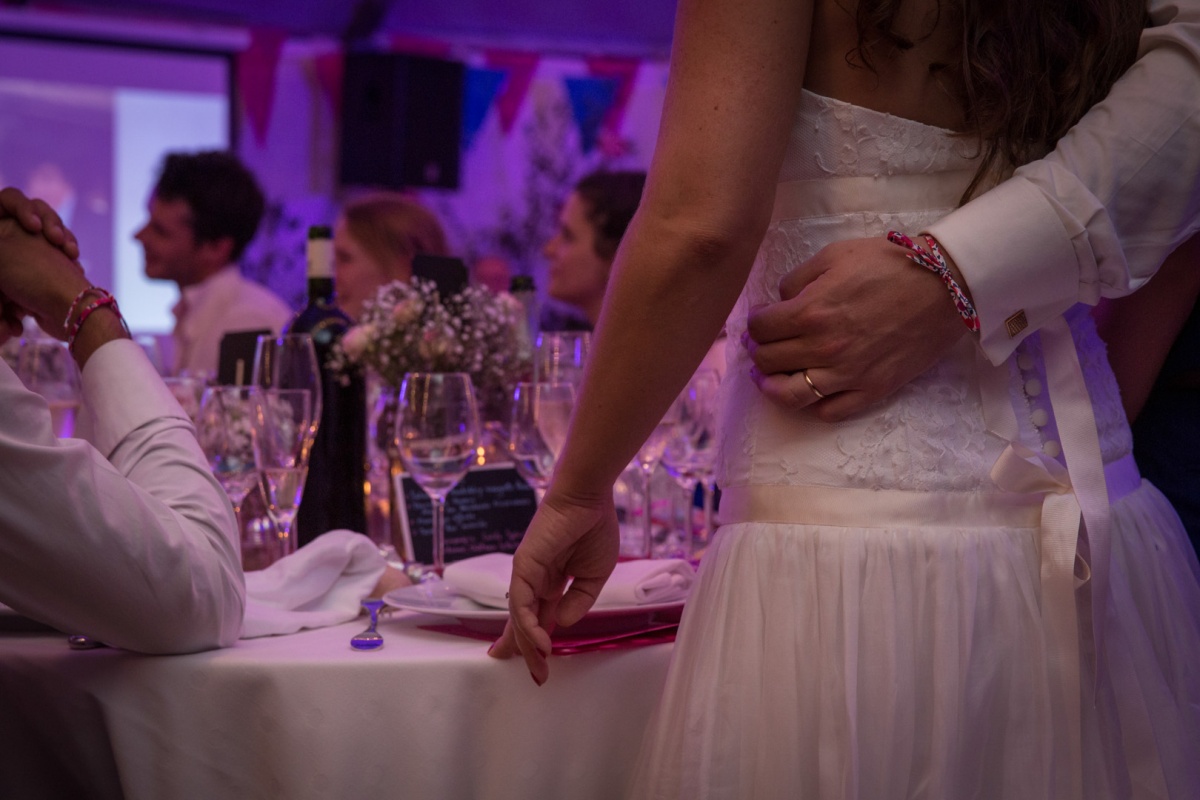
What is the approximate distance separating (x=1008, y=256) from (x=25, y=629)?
1.13 meters

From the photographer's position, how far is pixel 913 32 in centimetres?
106

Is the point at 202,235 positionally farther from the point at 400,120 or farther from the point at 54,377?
the point at 54,377

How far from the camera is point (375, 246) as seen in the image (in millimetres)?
4277

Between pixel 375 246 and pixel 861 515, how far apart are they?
137 inches

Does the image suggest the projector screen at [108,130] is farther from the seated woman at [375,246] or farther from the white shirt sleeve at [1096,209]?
the white shirt sleeve at [1096,209]

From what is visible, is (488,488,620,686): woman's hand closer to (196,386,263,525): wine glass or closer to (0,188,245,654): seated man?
(0,188,245,654): seated man

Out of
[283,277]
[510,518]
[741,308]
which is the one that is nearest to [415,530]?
[510,518]

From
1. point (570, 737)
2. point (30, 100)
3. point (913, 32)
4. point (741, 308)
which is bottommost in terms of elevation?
point (570, 737)

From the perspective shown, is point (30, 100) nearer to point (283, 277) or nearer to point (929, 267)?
point (283, 277)

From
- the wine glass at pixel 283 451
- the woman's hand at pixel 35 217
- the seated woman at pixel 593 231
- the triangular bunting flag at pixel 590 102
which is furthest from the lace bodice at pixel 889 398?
the triangular bunting flag at pixel 590 102

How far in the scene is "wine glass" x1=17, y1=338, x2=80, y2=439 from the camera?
6.86ft

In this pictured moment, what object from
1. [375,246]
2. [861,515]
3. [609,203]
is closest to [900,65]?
[861,515]

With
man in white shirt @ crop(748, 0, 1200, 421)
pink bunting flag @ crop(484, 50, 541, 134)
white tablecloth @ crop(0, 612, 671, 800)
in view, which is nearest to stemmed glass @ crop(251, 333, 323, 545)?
white tablecloth @ crop(0, 612, 671, 800)

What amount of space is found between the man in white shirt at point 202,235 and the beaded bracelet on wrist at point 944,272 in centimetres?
413
